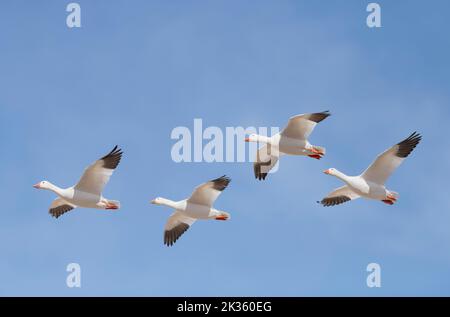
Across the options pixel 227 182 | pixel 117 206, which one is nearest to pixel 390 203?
pixel 227 182

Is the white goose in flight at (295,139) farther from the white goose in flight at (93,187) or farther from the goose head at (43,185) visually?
the goose head at (43,185)

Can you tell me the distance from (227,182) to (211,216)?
1.42 m

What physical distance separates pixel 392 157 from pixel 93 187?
9619mm

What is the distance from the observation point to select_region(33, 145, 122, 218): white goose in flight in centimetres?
3072

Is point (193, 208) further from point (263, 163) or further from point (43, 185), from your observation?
point (43, 185)

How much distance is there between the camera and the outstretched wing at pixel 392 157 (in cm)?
3127

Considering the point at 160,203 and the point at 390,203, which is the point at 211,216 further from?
the point at 390,203

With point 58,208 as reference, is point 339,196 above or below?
above

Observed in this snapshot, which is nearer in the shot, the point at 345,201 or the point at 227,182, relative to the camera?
the point at 227,182

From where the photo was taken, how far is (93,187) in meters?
31.3

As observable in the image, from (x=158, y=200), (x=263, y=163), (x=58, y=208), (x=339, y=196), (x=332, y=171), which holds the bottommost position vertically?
(x=158, y=200)

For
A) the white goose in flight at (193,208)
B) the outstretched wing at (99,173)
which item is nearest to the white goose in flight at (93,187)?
the outstretched wing at (99,173)

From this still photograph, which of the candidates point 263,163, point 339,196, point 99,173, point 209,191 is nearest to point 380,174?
point 339,196
